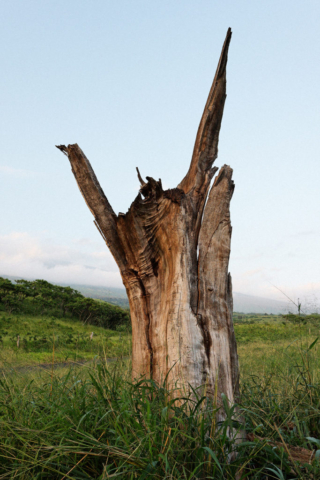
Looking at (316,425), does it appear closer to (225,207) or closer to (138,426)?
(138,426)

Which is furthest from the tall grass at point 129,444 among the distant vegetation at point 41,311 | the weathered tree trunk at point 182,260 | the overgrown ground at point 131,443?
the distant vegetation at point 41,311

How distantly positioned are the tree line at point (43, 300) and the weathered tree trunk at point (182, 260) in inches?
616

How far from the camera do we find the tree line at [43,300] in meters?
19.1

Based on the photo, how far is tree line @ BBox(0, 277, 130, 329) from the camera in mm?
19062

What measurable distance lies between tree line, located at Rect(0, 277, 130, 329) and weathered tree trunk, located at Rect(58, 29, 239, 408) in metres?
15.6

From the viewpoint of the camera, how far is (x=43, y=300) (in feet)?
67.5

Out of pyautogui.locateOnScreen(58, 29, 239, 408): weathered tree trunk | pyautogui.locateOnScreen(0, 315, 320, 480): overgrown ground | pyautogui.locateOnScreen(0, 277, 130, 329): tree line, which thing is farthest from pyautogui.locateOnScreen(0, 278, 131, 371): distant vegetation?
pyautogui.locateOnScreen(0, 315, 320, 480): overgrown ground

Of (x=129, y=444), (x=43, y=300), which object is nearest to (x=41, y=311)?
(x=43, y=300)

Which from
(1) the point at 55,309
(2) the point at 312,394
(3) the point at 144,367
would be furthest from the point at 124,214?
(1) the point at 55,309

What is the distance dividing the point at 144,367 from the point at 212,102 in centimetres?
283

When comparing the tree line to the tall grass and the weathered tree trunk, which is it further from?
the tall grass

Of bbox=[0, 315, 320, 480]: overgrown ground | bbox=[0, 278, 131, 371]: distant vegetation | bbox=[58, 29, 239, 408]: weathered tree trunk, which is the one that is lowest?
bbox=[0, 278, 131, 371]: distant vegetation

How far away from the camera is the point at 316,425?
8.21 ft

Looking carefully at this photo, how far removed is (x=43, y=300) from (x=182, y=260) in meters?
19.4
